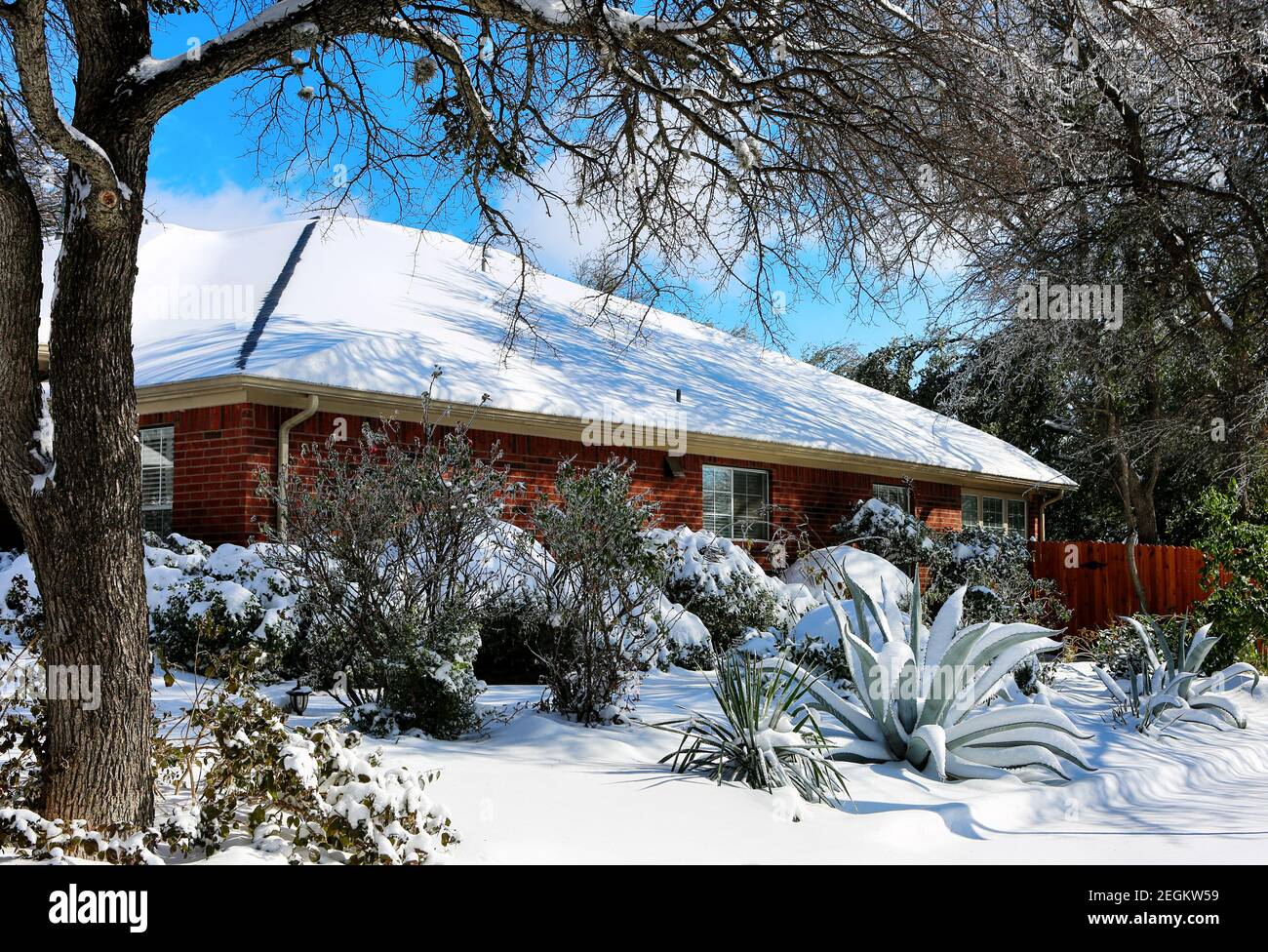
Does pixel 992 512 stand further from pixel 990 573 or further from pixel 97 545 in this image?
pixel 97 545

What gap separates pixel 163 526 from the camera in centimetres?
1277

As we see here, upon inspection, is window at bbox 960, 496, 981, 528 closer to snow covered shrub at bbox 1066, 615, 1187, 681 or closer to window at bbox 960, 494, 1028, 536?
window at bbox 960, 494, 1028, 536

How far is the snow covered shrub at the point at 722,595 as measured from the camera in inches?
493

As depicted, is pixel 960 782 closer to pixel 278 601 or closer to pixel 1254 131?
pixel 278 601

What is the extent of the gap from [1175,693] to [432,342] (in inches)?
372

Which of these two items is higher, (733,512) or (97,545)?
(733,512)

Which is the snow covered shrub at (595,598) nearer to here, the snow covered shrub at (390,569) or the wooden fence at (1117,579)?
the snow covered shrub at (390,569)

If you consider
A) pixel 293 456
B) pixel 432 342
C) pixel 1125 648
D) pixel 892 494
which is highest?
pixel 432 342

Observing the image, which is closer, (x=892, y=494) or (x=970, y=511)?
(x=892, y=494)

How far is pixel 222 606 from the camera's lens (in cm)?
962

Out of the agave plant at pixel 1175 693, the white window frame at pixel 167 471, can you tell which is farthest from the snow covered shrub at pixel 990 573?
the white window frame at pixel 167 471

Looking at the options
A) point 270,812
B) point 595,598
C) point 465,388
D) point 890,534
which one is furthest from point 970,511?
point 270,812

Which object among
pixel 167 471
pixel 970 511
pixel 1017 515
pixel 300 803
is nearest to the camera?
pixel 300 803

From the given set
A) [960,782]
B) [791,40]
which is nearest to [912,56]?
[791,40]
